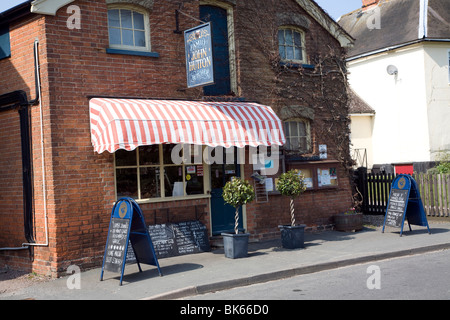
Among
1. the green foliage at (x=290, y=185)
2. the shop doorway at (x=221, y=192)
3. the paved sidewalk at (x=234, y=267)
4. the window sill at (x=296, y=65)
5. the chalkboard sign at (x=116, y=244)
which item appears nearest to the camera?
the paved sidewalk at (x=234, y=267)

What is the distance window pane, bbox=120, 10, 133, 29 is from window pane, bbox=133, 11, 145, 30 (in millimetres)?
110

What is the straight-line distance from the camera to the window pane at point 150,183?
10.6 meters

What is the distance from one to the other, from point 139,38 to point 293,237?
5.39 m

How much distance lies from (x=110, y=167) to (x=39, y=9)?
3230mm

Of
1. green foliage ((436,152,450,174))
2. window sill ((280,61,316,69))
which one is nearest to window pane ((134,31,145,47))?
window sill ((280,61,316,69))

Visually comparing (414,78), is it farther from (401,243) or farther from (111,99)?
(111,99)

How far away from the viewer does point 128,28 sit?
10.7 m

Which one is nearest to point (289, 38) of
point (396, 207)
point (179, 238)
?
point (396, 207)

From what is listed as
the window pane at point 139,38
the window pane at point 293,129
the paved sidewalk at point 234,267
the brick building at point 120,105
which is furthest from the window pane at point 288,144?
the window pane at point 139,38

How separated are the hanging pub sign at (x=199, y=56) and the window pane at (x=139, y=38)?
926mm

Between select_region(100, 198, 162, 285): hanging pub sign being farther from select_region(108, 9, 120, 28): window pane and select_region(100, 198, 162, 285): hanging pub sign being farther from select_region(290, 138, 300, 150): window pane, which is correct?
select_region(290, 138, 300, 150): window pane

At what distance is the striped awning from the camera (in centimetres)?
924

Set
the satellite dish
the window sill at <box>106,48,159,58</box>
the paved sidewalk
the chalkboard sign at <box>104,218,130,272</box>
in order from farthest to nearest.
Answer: the satellite dish → the window sill at <box>106,48,159,58</box> → the chalkboard sign at <box>104,218,130,272</box> → the paved sidewalk

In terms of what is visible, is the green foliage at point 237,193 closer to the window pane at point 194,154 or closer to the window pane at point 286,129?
the window pane at point 194,154
